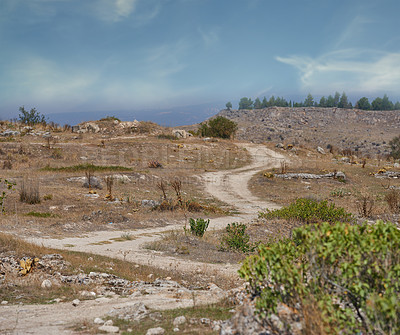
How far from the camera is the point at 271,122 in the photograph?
367 feet

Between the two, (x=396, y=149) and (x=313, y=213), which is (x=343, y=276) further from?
(x=396, y=149)

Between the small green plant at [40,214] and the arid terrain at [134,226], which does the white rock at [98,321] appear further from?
the small green plant at [40,214]

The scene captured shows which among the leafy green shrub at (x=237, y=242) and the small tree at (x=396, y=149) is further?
the small tree at (x=396, y=149)

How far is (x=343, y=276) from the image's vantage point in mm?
3240

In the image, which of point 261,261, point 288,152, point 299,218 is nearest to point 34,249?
point 261,261

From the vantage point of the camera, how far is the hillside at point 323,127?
8537 cm

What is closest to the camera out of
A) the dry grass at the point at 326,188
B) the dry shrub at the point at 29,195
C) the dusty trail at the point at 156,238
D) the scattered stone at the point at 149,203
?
the dusty trail at the point at 156,238

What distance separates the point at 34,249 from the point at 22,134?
123 feet

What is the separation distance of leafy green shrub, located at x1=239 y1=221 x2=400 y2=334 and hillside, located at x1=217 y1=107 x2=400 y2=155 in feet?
259

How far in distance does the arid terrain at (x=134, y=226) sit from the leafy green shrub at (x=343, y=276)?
39.1 inches

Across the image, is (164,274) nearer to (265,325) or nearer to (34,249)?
(34,249)

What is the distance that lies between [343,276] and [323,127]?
11003 centimetres

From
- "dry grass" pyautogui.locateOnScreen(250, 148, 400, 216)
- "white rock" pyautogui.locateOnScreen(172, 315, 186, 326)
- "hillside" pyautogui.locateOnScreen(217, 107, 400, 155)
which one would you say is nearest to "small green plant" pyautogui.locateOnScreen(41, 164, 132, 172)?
"dry grass" pyautogui.locateOnScreen(250, 148, 400, 216)

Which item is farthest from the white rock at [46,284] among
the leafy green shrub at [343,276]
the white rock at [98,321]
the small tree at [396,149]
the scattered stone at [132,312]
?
the small tree at [396,149]
